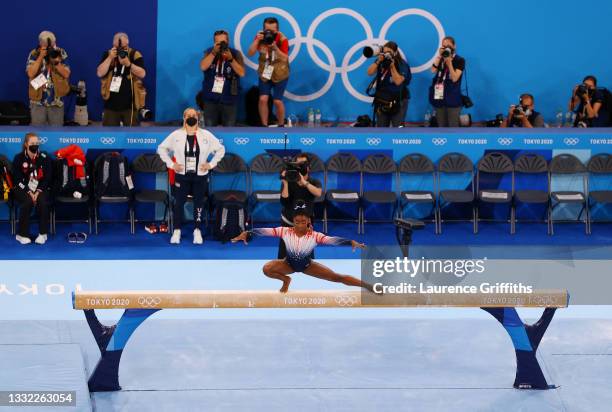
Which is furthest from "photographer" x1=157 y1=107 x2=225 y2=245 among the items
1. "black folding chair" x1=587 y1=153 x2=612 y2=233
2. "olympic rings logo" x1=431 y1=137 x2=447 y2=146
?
"black folding chair" x1=587 y1=153 x2=612 y2=233

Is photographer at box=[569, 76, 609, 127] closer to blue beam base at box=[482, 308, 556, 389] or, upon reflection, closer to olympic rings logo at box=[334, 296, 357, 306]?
blue beam base at box=[482, 308, 556, 389]

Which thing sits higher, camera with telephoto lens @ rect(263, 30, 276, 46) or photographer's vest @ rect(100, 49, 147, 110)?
camera with telephoto lens @ rect(263, 30, 276, 46)

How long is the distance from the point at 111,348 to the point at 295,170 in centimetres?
376

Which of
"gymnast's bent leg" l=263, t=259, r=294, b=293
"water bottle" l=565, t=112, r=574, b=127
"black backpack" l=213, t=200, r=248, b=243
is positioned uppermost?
"water bottle" l=565, t=112, r=574, b=127

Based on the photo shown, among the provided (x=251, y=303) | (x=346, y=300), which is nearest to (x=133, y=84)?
(x=251, y=303)

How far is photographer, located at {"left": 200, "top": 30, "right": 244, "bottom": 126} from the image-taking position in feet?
52.5

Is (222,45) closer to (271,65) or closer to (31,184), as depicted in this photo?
(271,65)

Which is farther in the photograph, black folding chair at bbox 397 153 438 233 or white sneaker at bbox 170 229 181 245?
black folding chair at bbox 397 153 438 233

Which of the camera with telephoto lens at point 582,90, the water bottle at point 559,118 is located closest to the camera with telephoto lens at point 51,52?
the camera with telephoto lens at point 582,90

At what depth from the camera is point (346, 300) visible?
357 inches

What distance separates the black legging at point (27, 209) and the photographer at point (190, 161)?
1.76m

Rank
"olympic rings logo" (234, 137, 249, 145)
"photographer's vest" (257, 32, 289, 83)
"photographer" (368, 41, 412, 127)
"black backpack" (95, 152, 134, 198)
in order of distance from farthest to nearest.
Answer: "photographer's vest" (257, 32, 289, 83) → "photographer" (368, 41, 412, 127) → "olympic rings logo" (234, 137, 249, 145) → "black backpack" (95, 152, 134, 198)

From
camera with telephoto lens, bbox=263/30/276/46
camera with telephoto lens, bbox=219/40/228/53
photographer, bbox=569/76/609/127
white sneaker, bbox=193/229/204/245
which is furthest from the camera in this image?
photographer, bbox=569/76/609/127

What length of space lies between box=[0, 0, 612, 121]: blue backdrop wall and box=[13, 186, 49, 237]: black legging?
3951 mm
